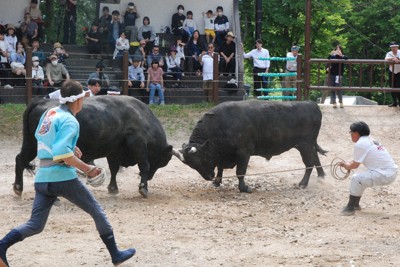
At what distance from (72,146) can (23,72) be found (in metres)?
12.0

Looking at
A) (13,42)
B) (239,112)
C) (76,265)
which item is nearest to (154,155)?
(239,112)

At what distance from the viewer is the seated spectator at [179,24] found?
2306cm

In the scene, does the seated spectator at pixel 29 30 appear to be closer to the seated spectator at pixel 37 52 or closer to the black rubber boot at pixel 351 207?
the seated spectator at pixel 37 52

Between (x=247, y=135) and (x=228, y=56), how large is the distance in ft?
26.1

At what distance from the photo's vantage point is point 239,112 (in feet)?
48.6

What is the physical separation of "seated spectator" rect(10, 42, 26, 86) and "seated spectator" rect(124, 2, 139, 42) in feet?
10.6

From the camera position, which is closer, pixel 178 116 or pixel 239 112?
pixel 239 112

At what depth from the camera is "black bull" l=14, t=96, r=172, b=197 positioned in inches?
510

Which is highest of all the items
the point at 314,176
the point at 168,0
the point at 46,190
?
the point at 168,0

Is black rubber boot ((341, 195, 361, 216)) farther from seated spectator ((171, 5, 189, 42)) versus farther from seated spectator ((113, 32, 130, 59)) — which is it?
seated spectator ((171, 5, 189, 42))

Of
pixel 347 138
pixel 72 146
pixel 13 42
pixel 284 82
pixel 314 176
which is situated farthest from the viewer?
pixel 284 82

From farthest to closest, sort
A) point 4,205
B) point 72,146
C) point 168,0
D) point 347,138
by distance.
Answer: point 168,0 → point 347,138 → point 4,205 → point 72,146

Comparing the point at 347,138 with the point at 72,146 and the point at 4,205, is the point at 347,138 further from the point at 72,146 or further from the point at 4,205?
the point at 72,146

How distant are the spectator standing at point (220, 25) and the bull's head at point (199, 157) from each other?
29.9 ft
